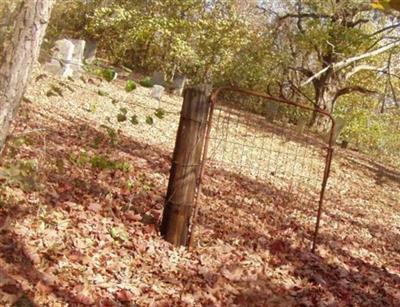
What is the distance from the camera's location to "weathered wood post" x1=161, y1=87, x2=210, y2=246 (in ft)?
15.9

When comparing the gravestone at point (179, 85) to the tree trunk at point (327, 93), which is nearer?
the gravestone at point (179, 85)

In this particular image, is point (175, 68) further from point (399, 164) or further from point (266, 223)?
point (266, 223)

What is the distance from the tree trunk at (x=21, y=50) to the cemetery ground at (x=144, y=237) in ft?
0.86

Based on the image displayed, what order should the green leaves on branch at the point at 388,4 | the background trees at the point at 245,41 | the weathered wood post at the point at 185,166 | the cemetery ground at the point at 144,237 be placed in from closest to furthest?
the green leaves on branch at the point at 388,4
the cemetery ground at the point at 144,237
the weathered wood post at the point at 185,166
the background trees at the point at 245,41

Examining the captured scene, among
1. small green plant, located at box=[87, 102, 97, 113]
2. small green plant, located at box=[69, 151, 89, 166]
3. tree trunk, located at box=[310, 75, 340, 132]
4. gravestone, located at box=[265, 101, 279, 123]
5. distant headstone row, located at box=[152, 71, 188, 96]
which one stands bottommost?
small green plant, located at box=[69, 151, 89, 166]

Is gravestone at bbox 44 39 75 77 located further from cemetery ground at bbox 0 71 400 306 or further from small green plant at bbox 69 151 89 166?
small green plant at bbox 69 151 89 166

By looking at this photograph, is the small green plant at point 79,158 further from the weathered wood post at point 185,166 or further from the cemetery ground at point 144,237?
the weathered wood post at point 185,166

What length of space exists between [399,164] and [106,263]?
63.3ft

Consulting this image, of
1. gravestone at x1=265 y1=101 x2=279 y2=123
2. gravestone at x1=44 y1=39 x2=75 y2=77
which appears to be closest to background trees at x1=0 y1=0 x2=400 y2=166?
gravestone at x1=265 y1=101 x2=279 y2=123

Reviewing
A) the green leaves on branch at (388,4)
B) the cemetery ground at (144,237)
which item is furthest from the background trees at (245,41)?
the green leaves on branch at (388,4)

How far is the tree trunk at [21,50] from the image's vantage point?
3.55 meters

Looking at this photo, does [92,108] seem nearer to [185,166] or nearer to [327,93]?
[185,166]

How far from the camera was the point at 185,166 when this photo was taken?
494 centimetres

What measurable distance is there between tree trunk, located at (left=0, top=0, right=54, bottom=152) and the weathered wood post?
1653mm
